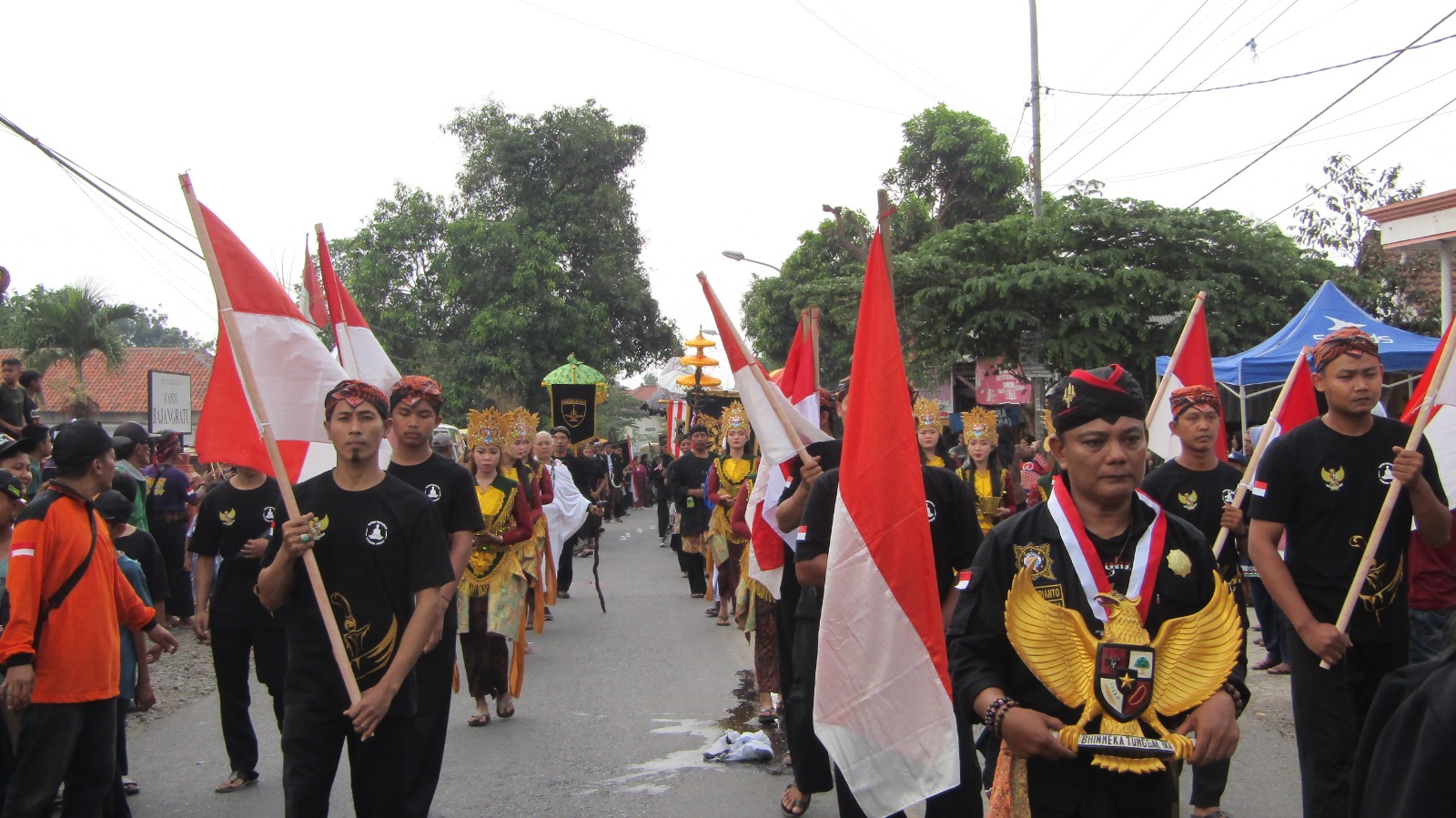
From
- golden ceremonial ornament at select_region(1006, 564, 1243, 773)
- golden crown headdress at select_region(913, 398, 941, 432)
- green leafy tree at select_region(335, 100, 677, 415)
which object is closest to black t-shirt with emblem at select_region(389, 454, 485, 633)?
golden crown headdress at select_region(913, 398, 941, 432)

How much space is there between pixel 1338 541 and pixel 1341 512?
0.37 ft

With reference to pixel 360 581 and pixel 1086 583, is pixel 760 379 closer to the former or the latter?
pixel 360 581

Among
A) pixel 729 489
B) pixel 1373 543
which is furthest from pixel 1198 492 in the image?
pixel 729 489

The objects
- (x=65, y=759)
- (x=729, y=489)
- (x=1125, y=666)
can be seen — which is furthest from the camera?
(x=729, y=489)

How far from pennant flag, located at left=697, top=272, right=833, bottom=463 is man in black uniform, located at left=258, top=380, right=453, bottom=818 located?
1838 millimetres

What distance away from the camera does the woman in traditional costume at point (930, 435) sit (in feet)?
23.4

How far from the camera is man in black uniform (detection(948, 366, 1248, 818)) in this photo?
3031mm

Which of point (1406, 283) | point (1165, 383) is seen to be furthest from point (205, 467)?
point (1406, 283)

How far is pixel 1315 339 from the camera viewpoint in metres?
13.0

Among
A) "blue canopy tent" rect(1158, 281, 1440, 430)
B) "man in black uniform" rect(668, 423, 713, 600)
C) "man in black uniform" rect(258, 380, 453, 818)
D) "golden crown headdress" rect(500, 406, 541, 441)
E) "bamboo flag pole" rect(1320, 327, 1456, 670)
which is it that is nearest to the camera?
"man in black uniform" rect(258, 380, 453, 818)

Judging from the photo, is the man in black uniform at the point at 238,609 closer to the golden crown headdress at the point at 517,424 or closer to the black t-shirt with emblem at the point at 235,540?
the black t-shirt with emblem at the point at 235,540

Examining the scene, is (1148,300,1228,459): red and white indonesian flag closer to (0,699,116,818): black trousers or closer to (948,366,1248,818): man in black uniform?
(948,366,1248,818): man in black uniform

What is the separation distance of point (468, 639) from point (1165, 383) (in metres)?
4.89

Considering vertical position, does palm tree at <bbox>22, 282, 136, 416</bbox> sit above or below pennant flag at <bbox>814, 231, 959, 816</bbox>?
above
